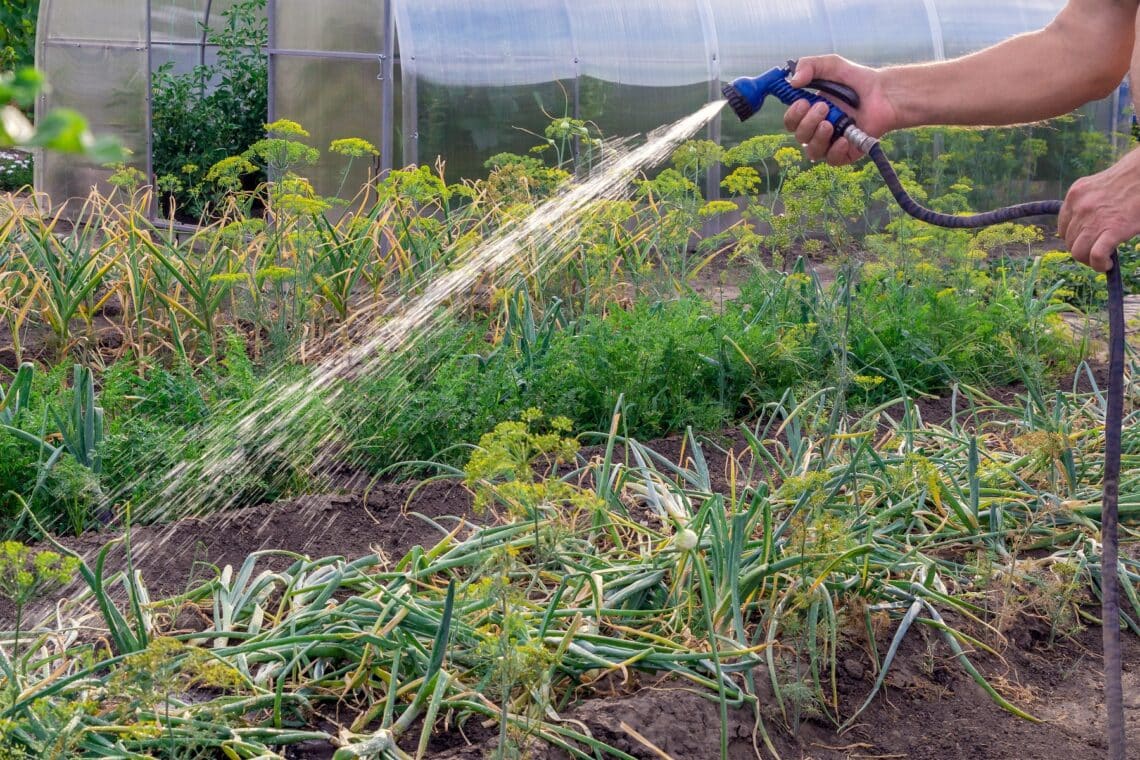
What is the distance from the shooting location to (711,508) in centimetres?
239

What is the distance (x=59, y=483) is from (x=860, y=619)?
2.07m

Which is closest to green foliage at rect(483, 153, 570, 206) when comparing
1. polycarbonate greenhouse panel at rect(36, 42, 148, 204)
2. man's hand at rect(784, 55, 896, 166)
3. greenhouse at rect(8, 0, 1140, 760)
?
greenhouse at rect(8, 0, 1140, 760)

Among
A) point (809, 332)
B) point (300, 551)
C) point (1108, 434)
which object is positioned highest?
point (1108, 434)

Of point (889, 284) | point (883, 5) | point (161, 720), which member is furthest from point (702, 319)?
point (883, 5)

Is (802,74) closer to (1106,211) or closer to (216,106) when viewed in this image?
(1106,211)

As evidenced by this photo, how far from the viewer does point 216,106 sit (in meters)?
9.88

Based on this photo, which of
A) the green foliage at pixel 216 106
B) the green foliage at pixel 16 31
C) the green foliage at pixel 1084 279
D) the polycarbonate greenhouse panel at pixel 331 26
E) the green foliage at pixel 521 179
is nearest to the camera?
the green foliage at pixel 521 179

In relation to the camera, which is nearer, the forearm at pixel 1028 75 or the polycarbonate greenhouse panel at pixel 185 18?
the forearm at pixel 1028 75

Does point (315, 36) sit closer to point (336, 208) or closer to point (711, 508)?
point (336, 208)

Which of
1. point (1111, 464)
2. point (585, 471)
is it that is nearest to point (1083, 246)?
point (1111, 464)

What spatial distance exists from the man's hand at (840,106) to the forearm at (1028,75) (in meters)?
0.03

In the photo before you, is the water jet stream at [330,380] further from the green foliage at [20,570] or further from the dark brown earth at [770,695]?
the green foliage at [20,570]

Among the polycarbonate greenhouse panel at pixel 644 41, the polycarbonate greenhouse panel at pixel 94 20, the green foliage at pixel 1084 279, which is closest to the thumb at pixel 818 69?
the green foliage at pixel 1084 279

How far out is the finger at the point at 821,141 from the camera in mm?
2352
